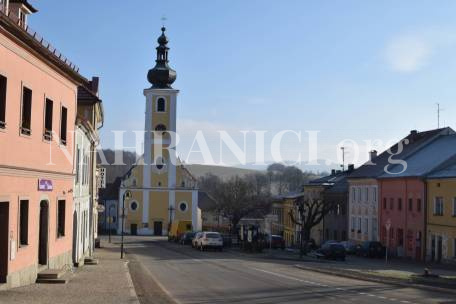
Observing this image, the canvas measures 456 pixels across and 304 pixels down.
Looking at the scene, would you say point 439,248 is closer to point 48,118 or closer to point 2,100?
point 48,118

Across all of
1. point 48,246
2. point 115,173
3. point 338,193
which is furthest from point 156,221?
point 115,173

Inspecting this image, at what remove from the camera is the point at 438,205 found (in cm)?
5031

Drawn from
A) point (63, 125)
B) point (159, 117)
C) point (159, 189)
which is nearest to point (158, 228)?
point (159, 189)

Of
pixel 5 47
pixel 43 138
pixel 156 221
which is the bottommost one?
pixel 156 221

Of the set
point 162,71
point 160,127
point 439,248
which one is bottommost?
point 439,248

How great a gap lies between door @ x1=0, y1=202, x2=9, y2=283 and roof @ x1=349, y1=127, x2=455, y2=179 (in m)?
47.1

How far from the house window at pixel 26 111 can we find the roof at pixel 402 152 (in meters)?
45.4

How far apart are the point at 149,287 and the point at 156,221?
7800 centimetres

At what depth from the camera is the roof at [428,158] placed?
53781 millimetres

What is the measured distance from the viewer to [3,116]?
19188mm

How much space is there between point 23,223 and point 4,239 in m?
2.47

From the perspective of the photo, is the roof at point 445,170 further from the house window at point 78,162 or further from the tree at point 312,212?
the house window at point 78,162

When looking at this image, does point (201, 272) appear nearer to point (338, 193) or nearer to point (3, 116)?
point (3, 116)

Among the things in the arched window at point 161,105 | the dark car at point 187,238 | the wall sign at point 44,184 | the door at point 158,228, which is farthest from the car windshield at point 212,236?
the door at point 158,228
